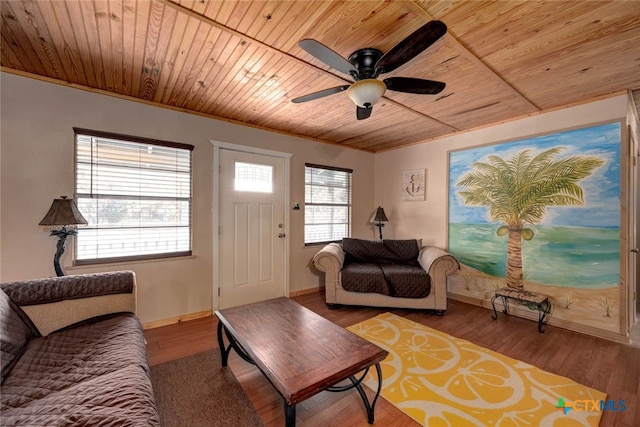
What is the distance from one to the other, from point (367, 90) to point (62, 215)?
252 cm

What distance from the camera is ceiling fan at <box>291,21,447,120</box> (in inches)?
54.7

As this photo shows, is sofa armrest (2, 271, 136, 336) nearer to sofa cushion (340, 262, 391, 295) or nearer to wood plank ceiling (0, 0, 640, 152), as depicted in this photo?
wood plank ceiling (0, 0, 640, 152)

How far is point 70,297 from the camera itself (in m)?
1.73

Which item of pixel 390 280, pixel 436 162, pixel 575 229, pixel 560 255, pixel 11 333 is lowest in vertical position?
pixel 390 280

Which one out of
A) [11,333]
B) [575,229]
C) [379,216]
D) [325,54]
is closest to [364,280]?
[379,216]

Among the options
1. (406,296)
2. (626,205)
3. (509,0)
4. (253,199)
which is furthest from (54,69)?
(626,205)

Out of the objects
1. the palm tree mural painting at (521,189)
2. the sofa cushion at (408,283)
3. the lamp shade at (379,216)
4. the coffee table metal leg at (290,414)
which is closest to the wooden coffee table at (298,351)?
the coffee table metal leg at (290,414)

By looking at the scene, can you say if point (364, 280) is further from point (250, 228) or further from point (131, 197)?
point (131, 197)

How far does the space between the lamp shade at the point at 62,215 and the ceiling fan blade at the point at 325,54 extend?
7.12ft

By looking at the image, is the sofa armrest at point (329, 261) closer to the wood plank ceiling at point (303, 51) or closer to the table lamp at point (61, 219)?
the wood plank ceiling at point (303, 51)

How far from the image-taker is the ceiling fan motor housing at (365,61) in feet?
5.80

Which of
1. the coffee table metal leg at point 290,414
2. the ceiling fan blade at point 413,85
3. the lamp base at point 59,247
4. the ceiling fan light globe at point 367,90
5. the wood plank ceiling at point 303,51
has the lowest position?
the coffee table metal leg at point 290,414

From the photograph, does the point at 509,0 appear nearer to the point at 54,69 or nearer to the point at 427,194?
the point at 427,194

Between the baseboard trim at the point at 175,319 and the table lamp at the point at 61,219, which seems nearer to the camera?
the table lamp at the point at 61,219
